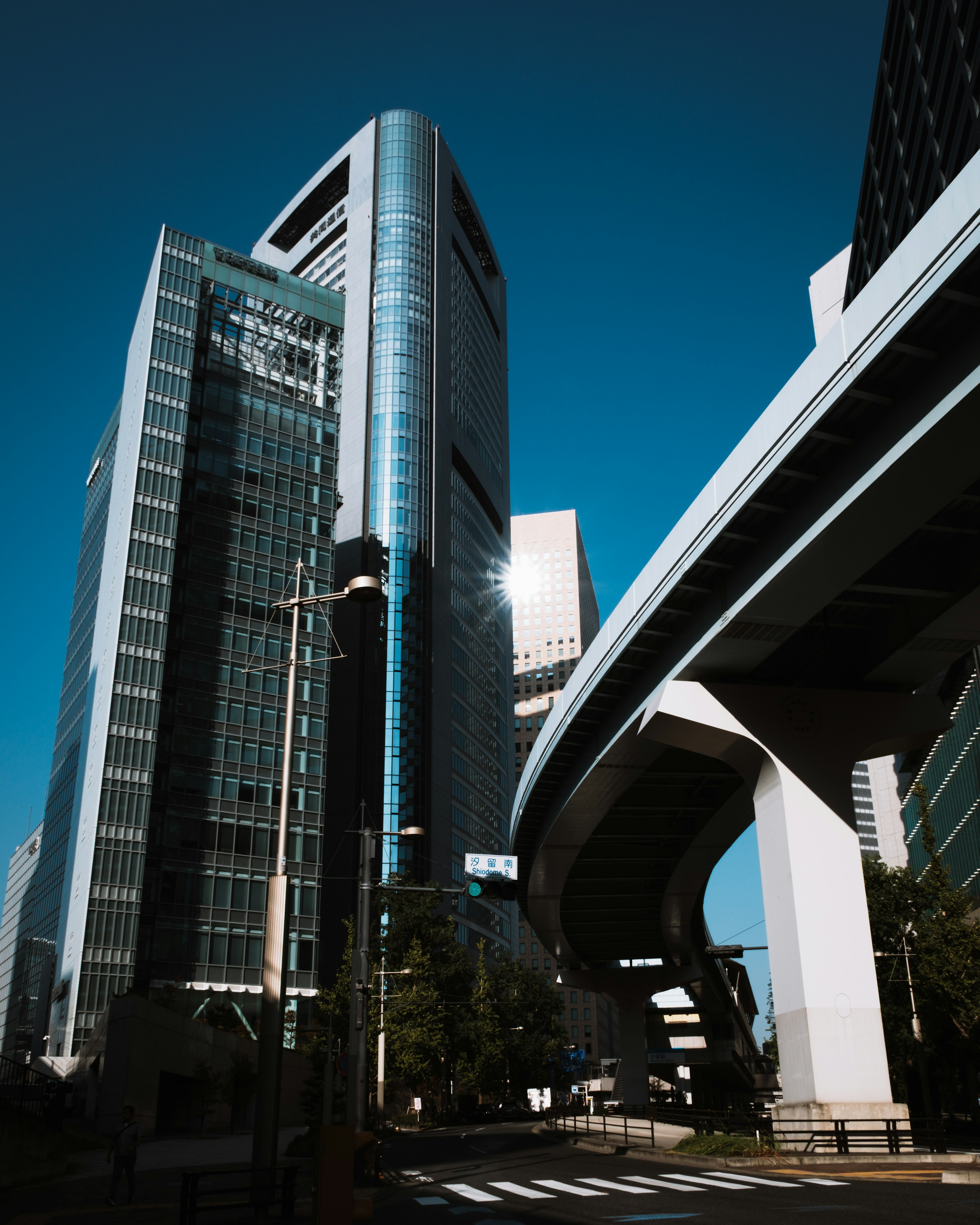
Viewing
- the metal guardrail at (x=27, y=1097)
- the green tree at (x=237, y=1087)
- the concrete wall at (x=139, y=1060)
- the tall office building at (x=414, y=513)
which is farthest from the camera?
the tall office building at (x=414, y=513)

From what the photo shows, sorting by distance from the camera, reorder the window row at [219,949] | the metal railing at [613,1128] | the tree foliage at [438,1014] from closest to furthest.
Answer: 1. the metal railing at [613,1128]
2. the tree foliage at [438,1014]
3. the window row at [219,949]

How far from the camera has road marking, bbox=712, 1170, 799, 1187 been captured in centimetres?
1730

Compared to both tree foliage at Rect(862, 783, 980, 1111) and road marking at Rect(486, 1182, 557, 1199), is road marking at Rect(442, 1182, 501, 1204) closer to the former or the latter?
road marking at Rect(486, 1182, 557, 1199)

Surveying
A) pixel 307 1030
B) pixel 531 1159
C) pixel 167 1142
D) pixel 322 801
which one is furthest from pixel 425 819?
pixel 531 1159

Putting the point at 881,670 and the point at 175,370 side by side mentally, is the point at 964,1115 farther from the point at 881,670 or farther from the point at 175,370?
the point at 175,370

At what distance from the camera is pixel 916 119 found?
160 ft

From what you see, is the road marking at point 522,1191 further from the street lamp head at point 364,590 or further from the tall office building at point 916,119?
the tall office building at point 916,119

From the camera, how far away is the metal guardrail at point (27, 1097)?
23469mm

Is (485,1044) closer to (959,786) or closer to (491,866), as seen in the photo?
(959,786)

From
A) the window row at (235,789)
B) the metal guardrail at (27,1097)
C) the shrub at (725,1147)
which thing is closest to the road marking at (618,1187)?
the shrub at (725,1147)

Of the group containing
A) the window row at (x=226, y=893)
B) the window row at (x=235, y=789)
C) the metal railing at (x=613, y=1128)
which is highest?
the window row at (x=235, y=789)

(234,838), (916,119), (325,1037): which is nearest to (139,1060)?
(325,1037)

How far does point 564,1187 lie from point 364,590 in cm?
1112

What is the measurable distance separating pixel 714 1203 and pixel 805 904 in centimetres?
1015
